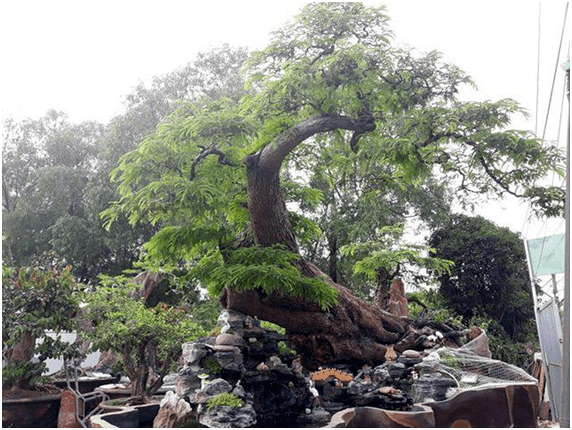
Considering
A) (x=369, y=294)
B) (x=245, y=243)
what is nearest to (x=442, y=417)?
(x=245, y=243)

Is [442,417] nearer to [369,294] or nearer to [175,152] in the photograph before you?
[175,152]

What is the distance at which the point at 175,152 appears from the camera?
17.9 feet

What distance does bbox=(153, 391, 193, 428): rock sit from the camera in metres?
4.90

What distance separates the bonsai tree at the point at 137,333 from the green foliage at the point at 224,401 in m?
1.45

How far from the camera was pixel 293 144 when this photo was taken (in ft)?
18.6

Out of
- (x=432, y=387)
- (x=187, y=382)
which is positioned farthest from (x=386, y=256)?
(x=187, y=382)

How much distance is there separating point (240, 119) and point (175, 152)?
80 cm

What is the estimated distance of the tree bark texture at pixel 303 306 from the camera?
574 centimetres

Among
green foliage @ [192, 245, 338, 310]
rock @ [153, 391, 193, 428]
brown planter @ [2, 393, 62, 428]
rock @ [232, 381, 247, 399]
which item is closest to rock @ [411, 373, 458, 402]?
green foliage @ [192, 245, 338, 310]

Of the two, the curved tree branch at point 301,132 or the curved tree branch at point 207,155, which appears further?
the curved tree branch at point 301,132

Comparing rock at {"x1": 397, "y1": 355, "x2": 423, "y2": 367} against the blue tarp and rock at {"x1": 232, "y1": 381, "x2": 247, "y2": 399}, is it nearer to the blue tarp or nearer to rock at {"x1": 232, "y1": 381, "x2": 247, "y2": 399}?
the blue tarp

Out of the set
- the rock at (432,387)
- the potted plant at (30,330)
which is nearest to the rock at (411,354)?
the rock at (432,387)

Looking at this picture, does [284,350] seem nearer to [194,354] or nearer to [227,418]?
[194,354]

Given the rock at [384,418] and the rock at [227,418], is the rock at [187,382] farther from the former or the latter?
the rock at [384,418]
